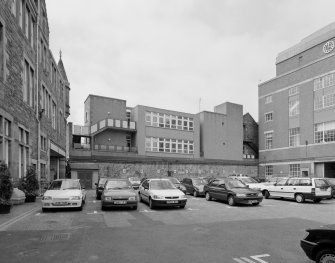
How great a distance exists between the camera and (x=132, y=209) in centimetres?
1523

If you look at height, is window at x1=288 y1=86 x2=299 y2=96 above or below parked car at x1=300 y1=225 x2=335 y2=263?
above

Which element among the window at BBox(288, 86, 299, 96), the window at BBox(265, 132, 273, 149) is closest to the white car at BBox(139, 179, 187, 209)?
the window at BBox(288, 86, 299, 96)

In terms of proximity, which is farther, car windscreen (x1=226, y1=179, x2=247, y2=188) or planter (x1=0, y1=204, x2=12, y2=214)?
car windscreen (x1=226, y1=179, x2=247, y2=188)

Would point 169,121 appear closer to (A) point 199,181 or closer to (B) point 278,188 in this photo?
(A) point 199,181

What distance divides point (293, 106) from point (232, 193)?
3441 centimetres

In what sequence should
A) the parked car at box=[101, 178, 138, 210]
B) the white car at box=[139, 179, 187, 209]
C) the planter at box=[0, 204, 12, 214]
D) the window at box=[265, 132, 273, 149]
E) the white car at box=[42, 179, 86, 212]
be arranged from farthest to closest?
1. the window at box=[265, 132, 273, 149]
2. the white car at box=[139, 179, 187, 209]
3. the parked car at box=[101, 178, 138, 210]
4. the white car at box=[42, 179, 86, 212]
5. the planter at box=[0, 204, 12, 214]

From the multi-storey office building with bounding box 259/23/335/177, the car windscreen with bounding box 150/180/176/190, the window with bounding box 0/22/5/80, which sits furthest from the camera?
the multi-storey office building with bounding box 259/23/335/177

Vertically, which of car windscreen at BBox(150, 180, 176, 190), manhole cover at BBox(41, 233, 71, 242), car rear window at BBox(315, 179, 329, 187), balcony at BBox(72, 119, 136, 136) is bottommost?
manhole cover at BBox(41, 233, 71, 242)

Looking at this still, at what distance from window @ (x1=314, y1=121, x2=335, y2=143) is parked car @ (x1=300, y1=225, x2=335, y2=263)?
39.7 meters

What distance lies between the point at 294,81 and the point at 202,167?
59.7 ft

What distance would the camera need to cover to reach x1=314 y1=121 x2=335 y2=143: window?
41472mm

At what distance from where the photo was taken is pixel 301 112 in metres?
46.3

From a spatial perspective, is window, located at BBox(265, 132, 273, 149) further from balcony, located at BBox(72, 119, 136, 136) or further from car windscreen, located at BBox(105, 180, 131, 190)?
car windscreen, located at BBox(105, 180, 131, 190)

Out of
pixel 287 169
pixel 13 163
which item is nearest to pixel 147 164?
pixel 287 169
